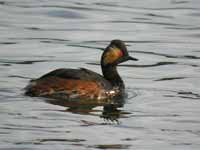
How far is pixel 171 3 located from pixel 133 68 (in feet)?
30.5

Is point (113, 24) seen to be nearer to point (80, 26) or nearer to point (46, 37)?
point (80, 26)

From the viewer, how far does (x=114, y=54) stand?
17125mm

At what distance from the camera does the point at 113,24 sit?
24984mm

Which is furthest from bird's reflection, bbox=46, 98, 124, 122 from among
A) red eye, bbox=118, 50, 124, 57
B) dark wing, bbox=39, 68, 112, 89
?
red eye, bbox=118, 50, 124, 57

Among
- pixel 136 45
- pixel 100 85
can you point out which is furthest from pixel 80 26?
pixel 100 85

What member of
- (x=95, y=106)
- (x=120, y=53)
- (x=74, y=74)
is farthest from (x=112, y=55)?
(x=95, y=106)

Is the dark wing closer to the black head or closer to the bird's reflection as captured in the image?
the bird's reflection

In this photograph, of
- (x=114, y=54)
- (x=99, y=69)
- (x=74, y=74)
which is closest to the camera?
(x=74, y=74)

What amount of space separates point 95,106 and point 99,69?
11.5 feet

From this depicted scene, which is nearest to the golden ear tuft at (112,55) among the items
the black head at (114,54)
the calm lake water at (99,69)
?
the black head at (114,54)

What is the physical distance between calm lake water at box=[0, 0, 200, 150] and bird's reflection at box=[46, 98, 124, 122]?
0.14ft

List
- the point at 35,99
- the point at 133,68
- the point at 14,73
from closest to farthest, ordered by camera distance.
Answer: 1. the point at 35,99
2. the point at 14,73
3. the point at 133,68

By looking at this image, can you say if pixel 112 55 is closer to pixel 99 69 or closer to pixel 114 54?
pixel 114 54

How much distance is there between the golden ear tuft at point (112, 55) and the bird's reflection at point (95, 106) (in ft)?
2.67
